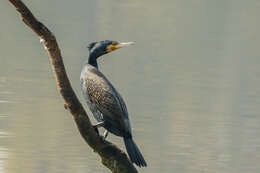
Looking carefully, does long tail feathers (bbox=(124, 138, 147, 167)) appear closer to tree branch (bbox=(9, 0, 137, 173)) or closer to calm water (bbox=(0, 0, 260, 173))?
tree branch (bbox=(9, 0, 137, 173))

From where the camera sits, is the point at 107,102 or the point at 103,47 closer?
the point at 107,102

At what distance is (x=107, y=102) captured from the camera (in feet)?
19.5

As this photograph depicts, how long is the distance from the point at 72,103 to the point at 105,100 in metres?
0.73

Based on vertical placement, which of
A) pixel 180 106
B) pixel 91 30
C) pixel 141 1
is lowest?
pixel 141 1

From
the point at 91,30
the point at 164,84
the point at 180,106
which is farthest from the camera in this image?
the point at 91,30

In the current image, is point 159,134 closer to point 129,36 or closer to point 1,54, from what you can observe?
point 1,54

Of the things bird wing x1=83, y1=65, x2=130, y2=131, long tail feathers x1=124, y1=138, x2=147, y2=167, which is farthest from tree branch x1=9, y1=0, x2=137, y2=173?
bird wing x1=83, y1=65, x2=130, y2=131

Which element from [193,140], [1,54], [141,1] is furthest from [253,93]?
[141,1]

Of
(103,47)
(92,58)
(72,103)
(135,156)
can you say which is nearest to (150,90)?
(92,58)

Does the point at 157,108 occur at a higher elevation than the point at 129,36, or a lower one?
higher

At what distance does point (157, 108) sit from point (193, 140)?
2.41 metres

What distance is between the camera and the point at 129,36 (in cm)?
2641

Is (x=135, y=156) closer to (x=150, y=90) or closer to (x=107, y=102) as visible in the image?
(x=107, y=102)

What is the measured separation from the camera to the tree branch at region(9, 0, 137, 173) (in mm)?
4902
